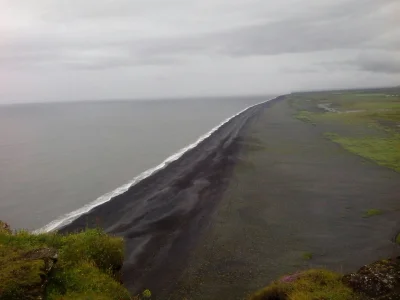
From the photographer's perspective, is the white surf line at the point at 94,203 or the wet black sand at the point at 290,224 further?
the white surf line at the point at 94,203

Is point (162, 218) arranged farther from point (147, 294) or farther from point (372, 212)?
point (372, 212)

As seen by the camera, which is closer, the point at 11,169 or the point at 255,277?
the point at 255,277

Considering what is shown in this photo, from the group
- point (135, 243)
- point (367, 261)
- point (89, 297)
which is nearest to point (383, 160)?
point (367, 261)

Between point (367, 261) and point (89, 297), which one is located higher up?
point (89, 297)

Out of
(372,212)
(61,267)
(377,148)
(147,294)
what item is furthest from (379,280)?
(377,148)

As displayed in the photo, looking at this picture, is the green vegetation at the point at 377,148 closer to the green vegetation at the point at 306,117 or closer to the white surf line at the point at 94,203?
the green vegetation at the point at 306,117

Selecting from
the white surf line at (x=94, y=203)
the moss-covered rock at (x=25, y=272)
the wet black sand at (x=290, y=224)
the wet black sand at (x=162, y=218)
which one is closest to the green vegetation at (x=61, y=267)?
the moss-covered rock at (x=25, y=272)

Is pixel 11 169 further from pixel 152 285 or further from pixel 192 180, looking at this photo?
pixel 152 285
